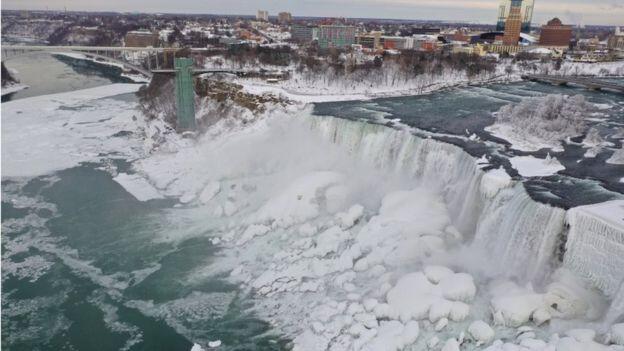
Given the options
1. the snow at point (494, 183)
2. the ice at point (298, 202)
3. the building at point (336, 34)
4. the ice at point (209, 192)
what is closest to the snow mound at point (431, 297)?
the snow at point (494, 183)

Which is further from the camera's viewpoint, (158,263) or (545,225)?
(158,263)

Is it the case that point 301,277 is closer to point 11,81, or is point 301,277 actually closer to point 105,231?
point 105,231

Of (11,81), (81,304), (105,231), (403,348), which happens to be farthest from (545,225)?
(11,81)

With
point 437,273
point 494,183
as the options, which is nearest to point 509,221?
point 494,183

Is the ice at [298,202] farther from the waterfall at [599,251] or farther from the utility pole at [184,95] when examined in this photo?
the utility pole at [184,95]

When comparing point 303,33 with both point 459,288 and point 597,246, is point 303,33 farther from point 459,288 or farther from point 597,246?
point 597,246
